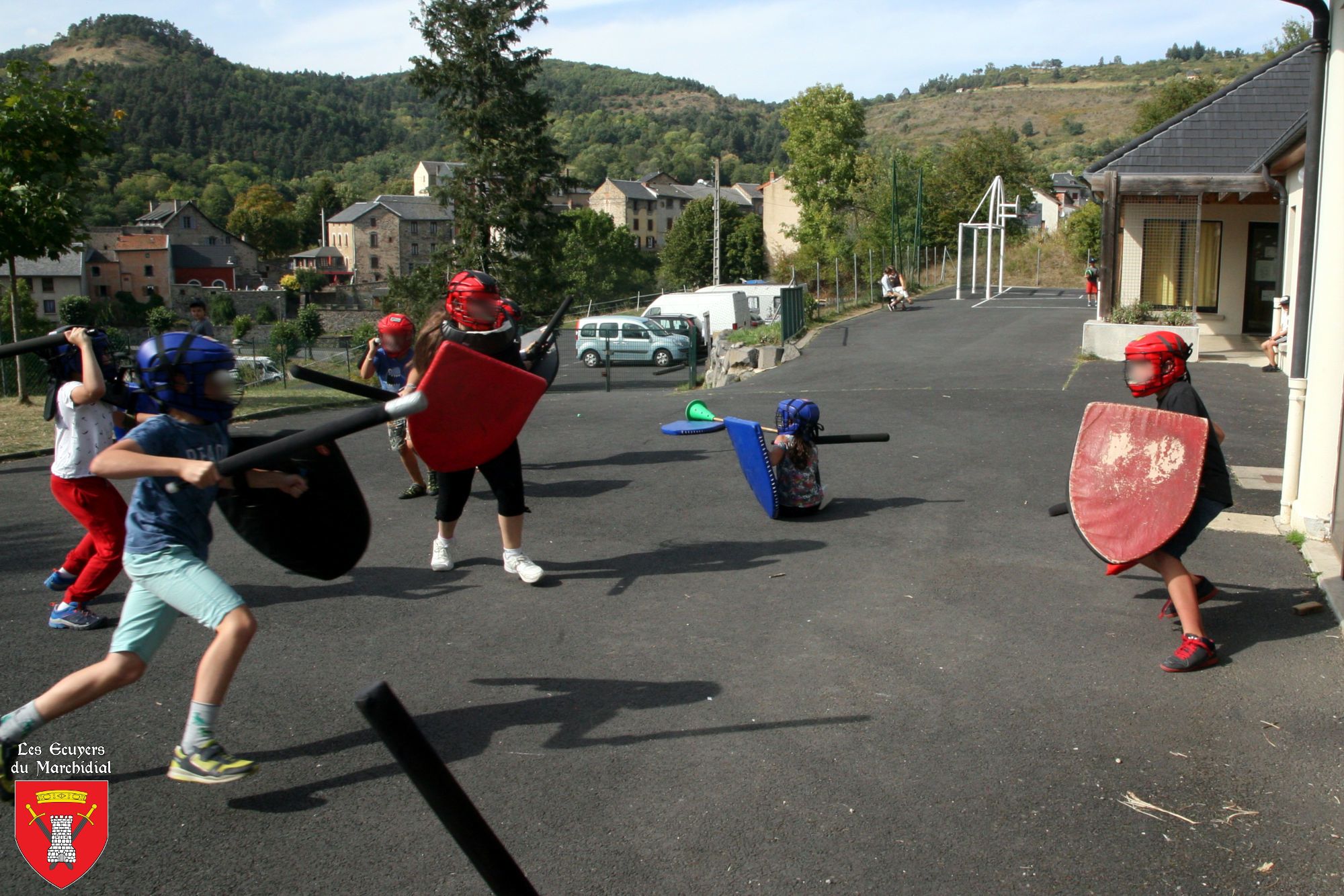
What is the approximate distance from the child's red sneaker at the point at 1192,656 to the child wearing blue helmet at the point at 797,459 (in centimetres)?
324

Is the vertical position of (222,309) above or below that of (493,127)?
below

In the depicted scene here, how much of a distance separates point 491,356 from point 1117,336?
1497 centimetres

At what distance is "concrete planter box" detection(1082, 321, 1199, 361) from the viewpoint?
17.8 m

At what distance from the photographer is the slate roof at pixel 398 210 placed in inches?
4904

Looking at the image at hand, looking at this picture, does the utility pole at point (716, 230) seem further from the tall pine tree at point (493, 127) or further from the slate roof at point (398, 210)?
the slate roof at point (398, 210)

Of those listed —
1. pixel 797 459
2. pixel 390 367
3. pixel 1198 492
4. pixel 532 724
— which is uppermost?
pixel 390 367

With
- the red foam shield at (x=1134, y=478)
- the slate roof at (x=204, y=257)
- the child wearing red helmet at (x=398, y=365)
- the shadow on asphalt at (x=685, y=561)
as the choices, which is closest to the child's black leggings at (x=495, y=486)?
the shadow on asphalt at (x=685, y=561)

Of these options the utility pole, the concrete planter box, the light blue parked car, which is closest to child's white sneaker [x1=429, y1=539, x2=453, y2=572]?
the concrete planter box

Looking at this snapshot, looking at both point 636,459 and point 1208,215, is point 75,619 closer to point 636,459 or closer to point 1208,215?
point 636,459

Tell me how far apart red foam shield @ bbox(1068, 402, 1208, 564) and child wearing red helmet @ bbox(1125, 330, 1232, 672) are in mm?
72

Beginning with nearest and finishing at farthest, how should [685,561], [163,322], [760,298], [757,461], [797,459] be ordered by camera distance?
1. [685,561]
2. [757,461]
3. [797,459]
4. [163,322]
5. [760,298]

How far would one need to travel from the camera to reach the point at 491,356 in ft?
19.6

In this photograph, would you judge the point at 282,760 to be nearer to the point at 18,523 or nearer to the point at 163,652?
the point at 163,652

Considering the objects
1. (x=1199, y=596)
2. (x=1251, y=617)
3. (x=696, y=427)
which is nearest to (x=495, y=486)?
(x=696, y=427)
